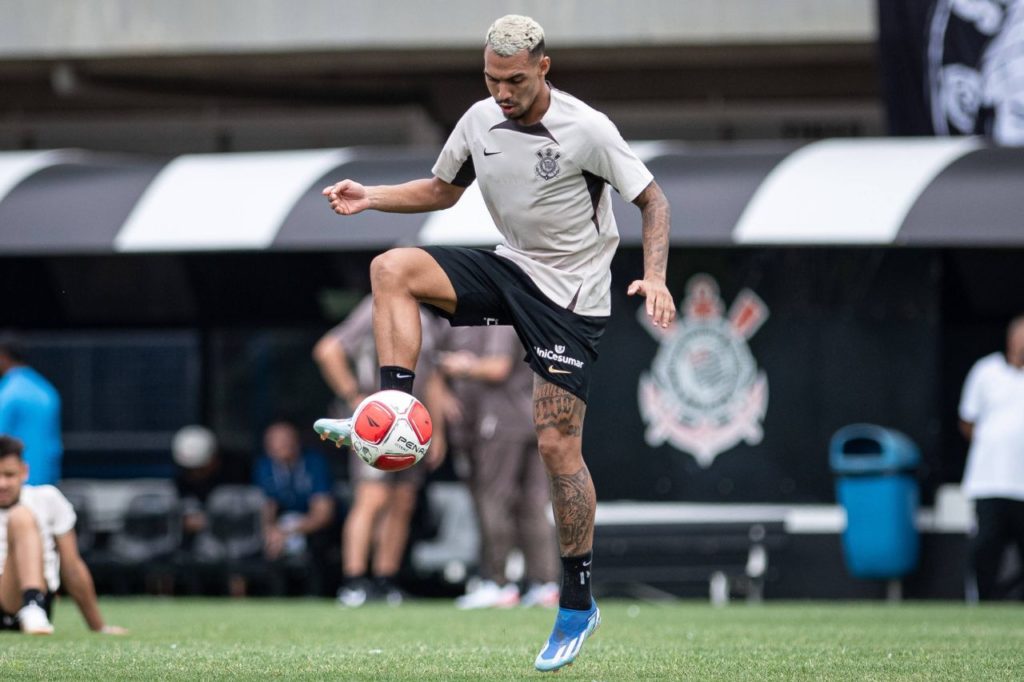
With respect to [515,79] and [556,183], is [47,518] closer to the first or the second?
[556,183]

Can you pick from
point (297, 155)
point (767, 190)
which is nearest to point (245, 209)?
point (297, 155)

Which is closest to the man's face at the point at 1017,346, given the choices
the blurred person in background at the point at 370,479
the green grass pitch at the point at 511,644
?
the green grass pitch at the point at 511,644


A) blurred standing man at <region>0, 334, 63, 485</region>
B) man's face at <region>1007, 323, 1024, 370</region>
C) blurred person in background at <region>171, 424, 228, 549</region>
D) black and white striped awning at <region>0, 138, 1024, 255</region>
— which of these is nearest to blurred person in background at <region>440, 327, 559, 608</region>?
black and white striped awning at <region>0, 138, 1024, 255</region>

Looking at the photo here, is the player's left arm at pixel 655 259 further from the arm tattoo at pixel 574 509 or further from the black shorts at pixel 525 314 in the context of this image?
the arm tattoo at pixel 574 509

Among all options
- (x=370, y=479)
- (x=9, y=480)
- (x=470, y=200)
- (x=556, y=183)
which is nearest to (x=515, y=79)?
(x=556, y=183)

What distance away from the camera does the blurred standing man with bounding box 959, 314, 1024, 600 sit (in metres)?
11.8

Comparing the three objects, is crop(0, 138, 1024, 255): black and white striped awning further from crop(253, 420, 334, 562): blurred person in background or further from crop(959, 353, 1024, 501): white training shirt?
A: crop(253, 420, 334, 562): blurred person in background

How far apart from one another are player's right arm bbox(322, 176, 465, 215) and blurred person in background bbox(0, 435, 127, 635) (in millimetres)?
2607

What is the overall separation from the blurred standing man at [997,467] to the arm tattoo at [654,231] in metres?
5.91

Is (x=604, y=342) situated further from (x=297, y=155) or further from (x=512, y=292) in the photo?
(x=512, y=292)

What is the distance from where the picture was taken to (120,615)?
1127 cm

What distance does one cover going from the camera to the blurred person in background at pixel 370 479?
38.7ft

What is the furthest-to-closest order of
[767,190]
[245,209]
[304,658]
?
1. [245,209]
2. [767,190]
3. [304,658]

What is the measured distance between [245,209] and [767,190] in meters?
3.77
